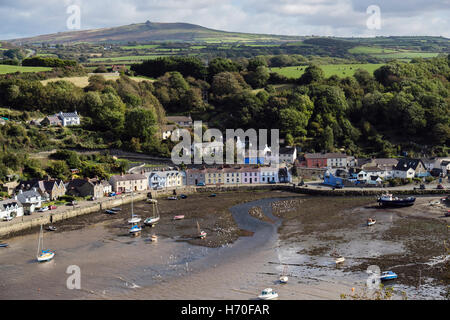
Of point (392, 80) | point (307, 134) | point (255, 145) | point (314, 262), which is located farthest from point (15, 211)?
point (392, 80)

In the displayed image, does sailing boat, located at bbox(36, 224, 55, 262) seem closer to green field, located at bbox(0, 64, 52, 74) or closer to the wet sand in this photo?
the wet sand

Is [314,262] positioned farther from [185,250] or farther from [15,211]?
[15,211]

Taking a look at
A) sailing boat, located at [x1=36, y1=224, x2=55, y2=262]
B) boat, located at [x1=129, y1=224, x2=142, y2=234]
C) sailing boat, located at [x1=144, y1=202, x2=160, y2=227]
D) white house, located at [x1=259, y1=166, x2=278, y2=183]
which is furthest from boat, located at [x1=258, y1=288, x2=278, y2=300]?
white house, located at [x1=259, y1=166, x2=278, y2=183]

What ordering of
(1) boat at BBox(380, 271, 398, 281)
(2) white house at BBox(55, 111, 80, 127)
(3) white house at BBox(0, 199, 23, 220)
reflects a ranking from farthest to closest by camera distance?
(2) white house at BBox(55, 111, 80, 127) → (3) white house at BBox(0, 199, 23, 220) → (1) boat at BBox(380, 271, 398, 281)

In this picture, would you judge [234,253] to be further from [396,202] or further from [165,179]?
[165,179]

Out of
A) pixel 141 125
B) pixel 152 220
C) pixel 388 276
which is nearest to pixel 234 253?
pixel 388 276

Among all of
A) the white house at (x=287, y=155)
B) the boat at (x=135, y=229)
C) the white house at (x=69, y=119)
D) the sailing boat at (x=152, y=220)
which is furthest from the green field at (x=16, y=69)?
the boat at (x=135, y=229)
